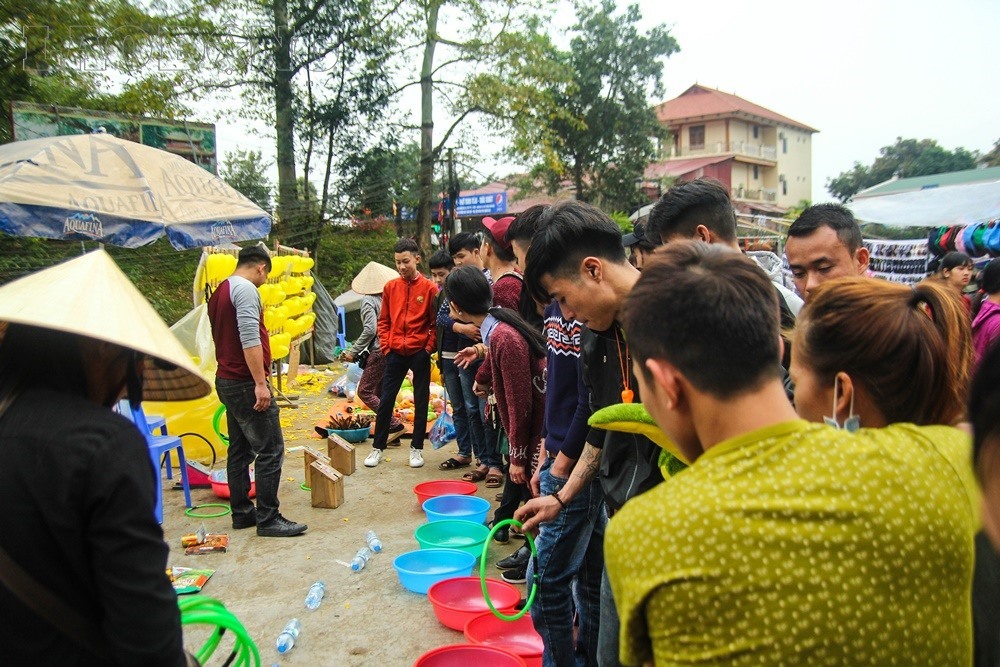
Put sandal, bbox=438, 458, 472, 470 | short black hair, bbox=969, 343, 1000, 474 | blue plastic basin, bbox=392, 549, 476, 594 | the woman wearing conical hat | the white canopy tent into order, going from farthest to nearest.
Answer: the white canopy tent
sandal, bbox=438, 458, 472, 470
blue plastic basin, bbox=392, 549, 476, 594
the woman wearing conical hat
short black hair, bbox=969, 343, 1000, 474

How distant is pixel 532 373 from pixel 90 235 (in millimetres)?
4396

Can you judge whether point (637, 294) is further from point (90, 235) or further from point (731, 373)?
point (90, 235)

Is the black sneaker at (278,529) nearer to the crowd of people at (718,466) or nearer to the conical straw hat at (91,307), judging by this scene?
the crowd of people at (718,466)

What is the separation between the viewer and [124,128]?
12312mm

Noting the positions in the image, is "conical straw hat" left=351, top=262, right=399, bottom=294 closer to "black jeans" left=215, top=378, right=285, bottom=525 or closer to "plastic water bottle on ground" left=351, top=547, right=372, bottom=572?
"black jeans" left=215, top=378, right=285, bottom=525

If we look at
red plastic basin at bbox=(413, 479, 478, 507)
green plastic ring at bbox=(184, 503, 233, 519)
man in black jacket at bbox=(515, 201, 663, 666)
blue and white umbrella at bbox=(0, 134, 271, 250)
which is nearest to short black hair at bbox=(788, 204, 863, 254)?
man in black jacket at bbox=(515, 201, 663, 666)

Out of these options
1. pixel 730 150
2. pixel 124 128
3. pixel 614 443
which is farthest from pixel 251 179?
pixel 730 150

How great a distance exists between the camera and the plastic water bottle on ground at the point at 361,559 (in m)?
4.67

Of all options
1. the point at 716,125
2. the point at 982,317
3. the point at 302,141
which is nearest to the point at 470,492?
the point at 982,317

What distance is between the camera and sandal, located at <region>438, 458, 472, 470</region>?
7055 millimetres

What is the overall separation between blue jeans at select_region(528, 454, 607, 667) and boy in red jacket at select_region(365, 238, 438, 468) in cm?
416

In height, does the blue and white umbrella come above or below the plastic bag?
above

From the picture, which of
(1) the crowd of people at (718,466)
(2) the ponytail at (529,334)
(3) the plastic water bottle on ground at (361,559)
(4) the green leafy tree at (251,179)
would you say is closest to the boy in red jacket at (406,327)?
(3) the plastic water bottle on ground at (361,559)

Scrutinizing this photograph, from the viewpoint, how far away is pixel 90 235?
625cm
